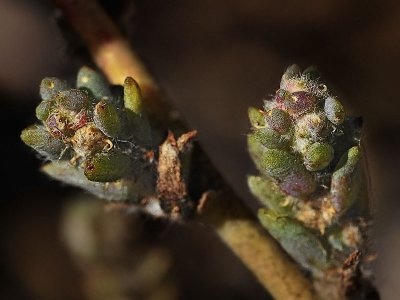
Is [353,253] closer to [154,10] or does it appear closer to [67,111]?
[67,111]

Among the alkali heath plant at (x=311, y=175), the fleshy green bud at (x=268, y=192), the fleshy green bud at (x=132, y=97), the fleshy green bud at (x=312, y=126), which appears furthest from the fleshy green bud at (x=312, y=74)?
the fleshy green bud at (x=132, y=97)

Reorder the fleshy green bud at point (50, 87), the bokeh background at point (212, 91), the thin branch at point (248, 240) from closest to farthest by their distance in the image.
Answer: the fleshy green bud at point (50, 87) < the thin branch at point (248, 240) < the bokeh background at point (212, 91)

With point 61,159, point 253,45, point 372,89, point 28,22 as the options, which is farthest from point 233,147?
point 61,159

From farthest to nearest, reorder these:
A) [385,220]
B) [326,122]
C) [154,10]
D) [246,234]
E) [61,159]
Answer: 1. [154,10]
2. [385,220]
3. [246,234]
4. [61,159]
5. [326,122]

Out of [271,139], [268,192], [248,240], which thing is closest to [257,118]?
[271,139]

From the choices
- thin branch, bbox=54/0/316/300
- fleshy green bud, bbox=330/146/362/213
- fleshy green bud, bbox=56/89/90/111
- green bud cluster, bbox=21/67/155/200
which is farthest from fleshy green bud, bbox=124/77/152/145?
fleshy green bud, bbox=330/146/362/213

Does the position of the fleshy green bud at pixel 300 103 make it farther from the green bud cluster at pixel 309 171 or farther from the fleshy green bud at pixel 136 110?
the fleshy green bud at pixel 136 110
